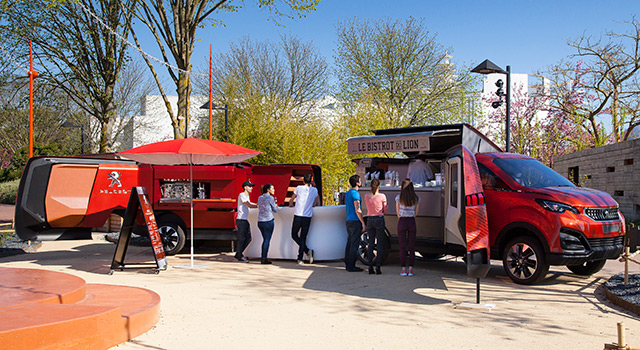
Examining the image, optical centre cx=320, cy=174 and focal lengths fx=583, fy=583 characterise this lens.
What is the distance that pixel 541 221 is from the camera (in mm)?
9094

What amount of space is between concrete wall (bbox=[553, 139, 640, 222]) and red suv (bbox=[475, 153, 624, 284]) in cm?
1045

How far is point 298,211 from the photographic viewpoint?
1207 centimetres

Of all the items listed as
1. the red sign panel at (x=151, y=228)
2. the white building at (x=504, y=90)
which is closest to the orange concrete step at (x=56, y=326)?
the red sign panel at (x=151, y=228)

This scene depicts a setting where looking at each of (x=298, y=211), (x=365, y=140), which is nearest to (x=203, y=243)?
(x=298, y=211)

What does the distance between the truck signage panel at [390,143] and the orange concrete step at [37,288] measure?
20.6 ft

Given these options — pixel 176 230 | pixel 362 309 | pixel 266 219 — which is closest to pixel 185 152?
pixel 266 219

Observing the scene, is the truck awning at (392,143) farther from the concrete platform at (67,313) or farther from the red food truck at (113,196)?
the concrete platform at (67,313)

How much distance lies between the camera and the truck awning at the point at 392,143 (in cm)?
1105

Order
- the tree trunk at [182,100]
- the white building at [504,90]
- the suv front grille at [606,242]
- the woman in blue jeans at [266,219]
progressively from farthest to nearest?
1. the white building at [504,90]
2. the tree trunk at [182,100]
3. the woman in blue jeans at [266,219]
4. the suv front grille at [606,242]

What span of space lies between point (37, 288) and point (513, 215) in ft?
23.1

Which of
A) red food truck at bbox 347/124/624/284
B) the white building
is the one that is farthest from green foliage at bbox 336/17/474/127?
red food truck at bbox 347/124/624/284

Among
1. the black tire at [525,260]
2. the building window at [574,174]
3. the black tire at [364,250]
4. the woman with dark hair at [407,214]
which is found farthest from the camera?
the building window at [574,174]

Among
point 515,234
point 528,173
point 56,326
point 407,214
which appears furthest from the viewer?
point 407,214

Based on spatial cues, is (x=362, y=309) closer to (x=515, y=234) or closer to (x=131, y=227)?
(x=515, y=234)
